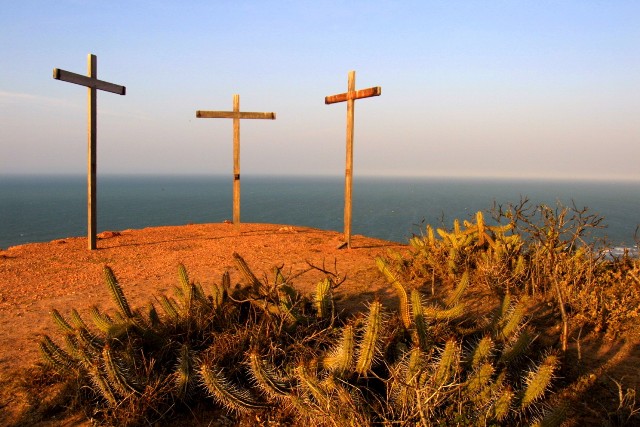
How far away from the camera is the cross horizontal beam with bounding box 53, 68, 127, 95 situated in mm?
8062

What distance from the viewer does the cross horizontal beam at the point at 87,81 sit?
8062 millimetres

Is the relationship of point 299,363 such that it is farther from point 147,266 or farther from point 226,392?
point 147,266

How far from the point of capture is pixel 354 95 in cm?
883

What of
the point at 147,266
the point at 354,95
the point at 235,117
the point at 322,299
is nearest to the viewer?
the point at 322,299

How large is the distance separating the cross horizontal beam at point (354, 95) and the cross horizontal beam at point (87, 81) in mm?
4423

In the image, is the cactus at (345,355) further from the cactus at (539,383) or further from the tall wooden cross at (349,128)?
the tall wooden cross at (349,128)

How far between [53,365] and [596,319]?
5.43m

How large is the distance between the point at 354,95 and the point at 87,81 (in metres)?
5.24

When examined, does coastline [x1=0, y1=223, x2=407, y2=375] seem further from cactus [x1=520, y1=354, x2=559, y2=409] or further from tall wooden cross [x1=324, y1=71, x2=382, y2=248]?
cactus [x1=520, y1=354, x2=559, y2=409]

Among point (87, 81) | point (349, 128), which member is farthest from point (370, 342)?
point (87, 81)

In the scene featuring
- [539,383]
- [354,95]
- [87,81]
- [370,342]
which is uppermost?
[87,81]

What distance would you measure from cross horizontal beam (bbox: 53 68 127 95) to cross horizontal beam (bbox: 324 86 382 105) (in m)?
4.42

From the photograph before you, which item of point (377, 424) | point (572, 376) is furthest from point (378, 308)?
point (572, 376)

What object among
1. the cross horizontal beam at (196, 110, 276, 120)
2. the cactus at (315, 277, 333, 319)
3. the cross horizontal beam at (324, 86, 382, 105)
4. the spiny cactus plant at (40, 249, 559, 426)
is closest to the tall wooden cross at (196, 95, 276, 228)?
the cross horizontal beam at (196, 110, 276, 120)
